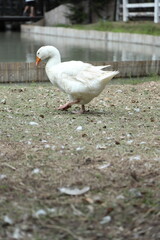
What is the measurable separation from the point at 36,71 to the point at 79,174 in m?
5.96

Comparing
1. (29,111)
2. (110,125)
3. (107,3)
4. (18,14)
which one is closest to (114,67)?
(29,111)

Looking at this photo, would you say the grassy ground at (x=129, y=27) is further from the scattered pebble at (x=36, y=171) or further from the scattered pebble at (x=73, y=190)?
the scattered pebble at (x=73, y=190)

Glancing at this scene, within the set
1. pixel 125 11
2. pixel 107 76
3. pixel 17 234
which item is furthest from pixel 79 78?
pixel 125 11

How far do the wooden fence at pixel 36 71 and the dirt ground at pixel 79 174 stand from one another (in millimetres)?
3093

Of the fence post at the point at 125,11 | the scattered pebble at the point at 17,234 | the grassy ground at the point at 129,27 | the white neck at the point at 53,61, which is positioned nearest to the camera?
the scattered pebble at the point at 17,234

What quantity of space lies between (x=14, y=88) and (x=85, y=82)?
268 cm

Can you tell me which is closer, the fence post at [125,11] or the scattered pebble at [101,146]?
the scattered pebble at [101,146]

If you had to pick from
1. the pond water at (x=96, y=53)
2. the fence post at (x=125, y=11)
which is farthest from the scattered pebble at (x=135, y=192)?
the fence post at (x=125, y=11)

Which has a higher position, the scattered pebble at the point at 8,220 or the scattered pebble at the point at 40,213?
the scattered pebble at the point at 8,220

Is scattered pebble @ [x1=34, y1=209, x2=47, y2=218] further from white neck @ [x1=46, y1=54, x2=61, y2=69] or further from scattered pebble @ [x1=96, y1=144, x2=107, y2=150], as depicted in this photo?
white neck @ [x1=46, y1=54, x2=61, y2=69]

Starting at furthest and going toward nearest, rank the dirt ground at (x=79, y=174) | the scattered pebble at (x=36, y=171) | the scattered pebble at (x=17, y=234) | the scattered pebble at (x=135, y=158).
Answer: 1. the scattered pebble at (x=135, y=158)
2. the scattered pebble at (x=36, y=171)
3. the dirt ground at (x=79, y=174)
4. the scattered pebble at (x=17, y=234)

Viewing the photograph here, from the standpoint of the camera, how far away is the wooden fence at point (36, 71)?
9109mm

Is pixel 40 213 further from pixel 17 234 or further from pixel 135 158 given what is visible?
pixel 135 158

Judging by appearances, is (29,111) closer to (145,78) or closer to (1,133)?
(1,133)
